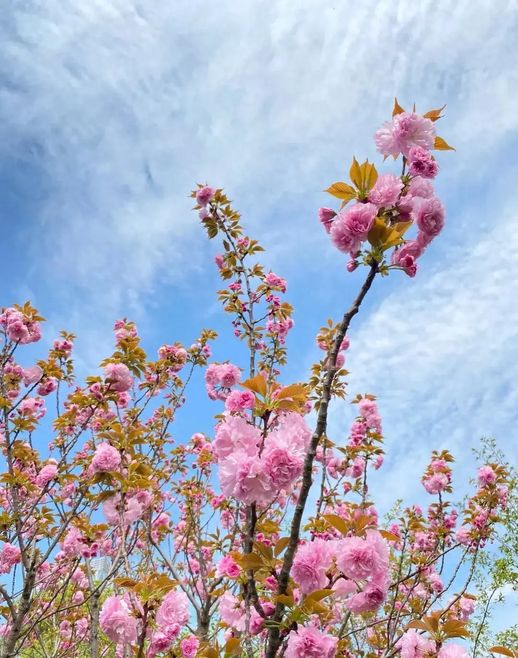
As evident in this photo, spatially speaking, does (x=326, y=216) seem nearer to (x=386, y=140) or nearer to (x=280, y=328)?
(x=386, y=140)

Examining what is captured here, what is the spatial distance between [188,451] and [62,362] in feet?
Result: 6.29

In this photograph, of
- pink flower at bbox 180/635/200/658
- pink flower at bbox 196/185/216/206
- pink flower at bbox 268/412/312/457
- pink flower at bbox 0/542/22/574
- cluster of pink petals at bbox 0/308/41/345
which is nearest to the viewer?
pink flower at bbox 268/412/312/457

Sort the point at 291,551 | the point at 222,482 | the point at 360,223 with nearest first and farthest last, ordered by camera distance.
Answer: the point at 291,551 → the point at 222,482 → the point at 360,223

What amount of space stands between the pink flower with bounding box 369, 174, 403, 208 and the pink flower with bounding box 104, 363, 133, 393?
2861 mm

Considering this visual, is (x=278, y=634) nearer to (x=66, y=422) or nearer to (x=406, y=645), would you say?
(x=406, y=645)

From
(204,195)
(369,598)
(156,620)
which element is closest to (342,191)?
(369,598)

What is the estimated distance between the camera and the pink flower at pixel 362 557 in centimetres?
175

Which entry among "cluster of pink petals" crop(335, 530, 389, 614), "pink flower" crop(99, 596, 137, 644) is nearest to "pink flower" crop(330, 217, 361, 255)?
"cluster of pink petals" crop(335, 530, 389, 614)

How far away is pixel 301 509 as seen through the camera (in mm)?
1526

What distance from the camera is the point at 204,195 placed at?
540 centimetres

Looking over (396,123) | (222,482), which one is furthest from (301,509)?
(396,123)

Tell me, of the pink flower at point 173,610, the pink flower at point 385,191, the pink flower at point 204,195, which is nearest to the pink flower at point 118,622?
the pink flower at point 173,610

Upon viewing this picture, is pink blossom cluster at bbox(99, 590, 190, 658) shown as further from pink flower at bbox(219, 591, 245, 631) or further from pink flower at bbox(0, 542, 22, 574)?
pink flower at bbox(0, 542, 22, 574)

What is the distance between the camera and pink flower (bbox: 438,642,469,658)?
7.41 ft
